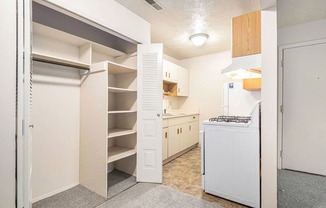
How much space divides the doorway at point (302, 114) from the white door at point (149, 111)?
189cm

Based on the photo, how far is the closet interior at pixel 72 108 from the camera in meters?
1.94

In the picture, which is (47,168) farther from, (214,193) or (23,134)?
(214,193)

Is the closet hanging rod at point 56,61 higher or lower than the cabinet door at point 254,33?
lower

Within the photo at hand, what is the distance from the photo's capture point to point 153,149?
94.7 inches

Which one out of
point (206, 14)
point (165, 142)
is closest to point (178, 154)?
point (165, 142)

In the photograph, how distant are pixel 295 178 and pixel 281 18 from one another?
8.44 ft

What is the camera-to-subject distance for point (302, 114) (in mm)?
2771

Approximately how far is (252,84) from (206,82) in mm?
1695

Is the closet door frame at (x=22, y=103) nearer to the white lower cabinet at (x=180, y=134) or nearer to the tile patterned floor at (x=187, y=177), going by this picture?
the tile patterned floor at (x=187, y=177)

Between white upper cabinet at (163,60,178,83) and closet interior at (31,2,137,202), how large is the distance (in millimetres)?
1174

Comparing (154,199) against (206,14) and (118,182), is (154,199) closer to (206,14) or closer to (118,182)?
(118,182)

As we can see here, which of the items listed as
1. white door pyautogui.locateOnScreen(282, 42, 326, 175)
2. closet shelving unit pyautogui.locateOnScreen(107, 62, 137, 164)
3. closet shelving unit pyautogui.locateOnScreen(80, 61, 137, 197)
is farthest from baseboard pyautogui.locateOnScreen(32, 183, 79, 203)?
white door pyautogui.locateOnScreen(282, 42, 326, 175)

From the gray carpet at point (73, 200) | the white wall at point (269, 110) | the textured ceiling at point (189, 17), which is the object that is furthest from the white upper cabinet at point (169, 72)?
the gray carpet at point (73, 200)

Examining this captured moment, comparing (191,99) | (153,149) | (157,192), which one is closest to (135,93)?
(153,149)
